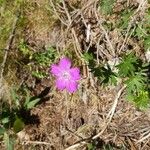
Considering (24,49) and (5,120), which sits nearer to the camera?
(5,120)

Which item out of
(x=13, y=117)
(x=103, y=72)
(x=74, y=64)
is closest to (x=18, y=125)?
(x=13, y=117)

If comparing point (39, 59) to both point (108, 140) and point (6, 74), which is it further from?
point (108, 140)

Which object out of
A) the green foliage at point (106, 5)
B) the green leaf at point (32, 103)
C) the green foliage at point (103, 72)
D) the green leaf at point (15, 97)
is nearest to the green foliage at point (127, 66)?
the green foliage at point (103, 72)

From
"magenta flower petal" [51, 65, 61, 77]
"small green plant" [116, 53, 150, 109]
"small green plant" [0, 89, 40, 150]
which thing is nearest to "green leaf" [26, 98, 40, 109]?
"small green plant" [0, 89, 40, 150]

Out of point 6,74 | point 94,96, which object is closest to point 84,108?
point 94,96

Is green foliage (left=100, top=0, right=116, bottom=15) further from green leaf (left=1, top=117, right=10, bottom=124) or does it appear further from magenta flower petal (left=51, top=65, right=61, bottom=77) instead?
green leaf (left=1, top=117, right=10, bottom=124)

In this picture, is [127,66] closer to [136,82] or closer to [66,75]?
[136,82]
